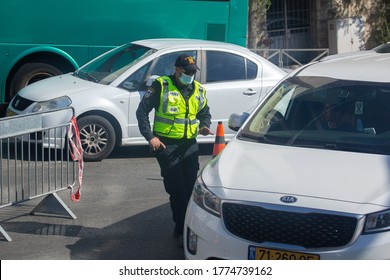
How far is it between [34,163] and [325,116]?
→ 10.9 ft

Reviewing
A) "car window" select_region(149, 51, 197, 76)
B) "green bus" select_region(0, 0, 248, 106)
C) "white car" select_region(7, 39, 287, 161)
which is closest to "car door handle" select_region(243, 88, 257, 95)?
"white car" select_region(7, 39, 287, 161)

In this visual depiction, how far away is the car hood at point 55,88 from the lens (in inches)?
434

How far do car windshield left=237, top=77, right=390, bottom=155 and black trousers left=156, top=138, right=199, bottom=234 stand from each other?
881mm

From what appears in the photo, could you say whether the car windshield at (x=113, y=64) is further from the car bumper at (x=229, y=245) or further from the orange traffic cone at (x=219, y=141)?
the car bumper at (x=229, y=245)

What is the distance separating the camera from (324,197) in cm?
541

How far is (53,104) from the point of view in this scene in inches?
427

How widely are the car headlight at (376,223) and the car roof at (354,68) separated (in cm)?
179

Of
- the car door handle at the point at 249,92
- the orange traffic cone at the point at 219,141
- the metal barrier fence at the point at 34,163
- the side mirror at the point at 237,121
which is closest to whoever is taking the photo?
the side mirror at the point at 237,121

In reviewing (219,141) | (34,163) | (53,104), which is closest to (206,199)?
(34,163)

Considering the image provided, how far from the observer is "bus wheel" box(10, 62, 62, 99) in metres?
13.9

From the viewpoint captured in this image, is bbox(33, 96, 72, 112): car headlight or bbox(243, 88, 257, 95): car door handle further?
bbox(243, 88, 257, 95): car door handle

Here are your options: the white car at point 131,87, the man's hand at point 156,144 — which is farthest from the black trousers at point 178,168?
the white car at point 131,87

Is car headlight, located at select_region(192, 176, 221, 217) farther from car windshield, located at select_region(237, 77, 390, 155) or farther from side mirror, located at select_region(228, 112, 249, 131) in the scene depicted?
side mirror, located at select_region(228, 112, 249, 131)

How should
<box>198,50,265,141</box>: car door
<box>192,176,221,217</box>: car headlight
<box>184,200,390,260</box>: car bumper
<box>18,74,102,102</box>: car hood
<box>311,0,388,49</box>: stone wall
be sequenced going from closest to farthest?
<box>184,200,390,260</box>: car bumper
<box>192,176,221,217</box>: car headlight
<box>18,74,102,102</box>: car hood
<box>198,50,265,141</box>: car door
<box>311,0,388,49</box>: stone wall
